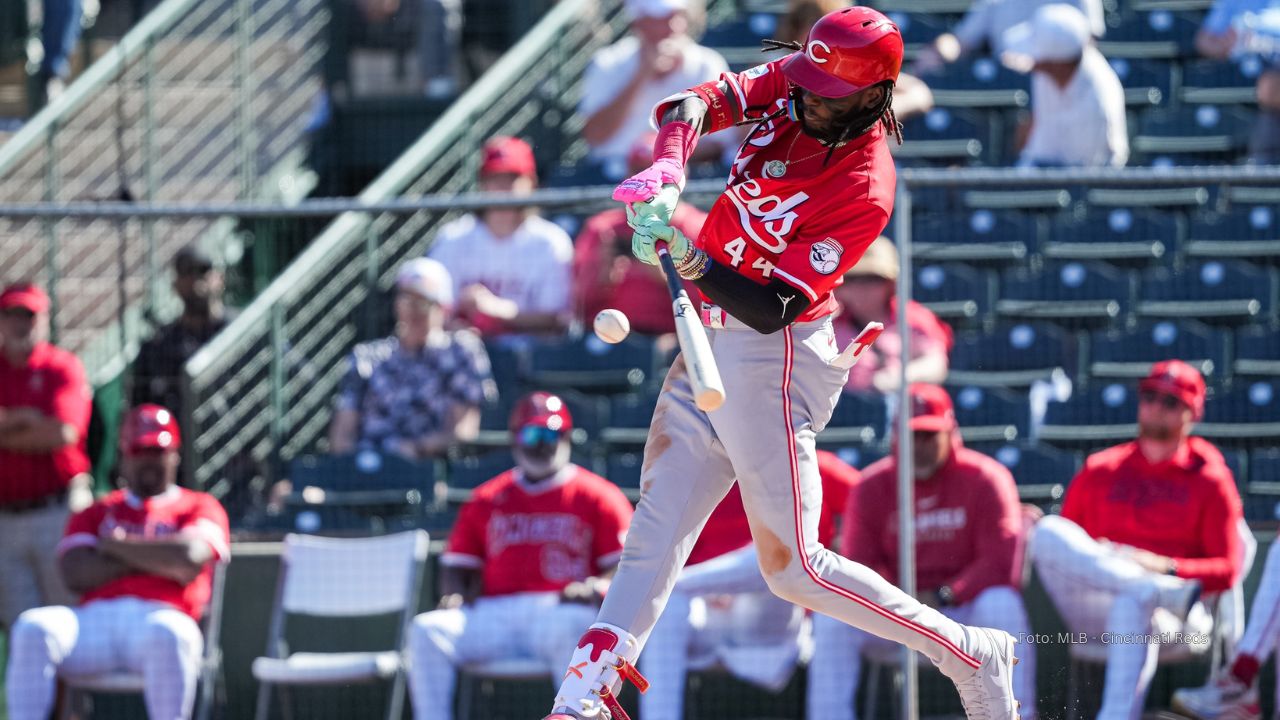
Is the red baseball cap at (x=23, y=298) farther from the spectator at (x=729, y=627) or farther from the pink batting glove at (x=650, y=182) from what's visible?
the pink batting glove at (x=650, y=182)

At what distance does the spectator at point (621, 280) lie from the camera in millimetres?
7996

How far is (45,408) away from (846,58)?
4479 millimetres

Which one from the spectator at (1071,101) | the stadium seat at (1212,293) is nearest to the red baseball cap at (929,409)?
the stadium seat at (1212,293)

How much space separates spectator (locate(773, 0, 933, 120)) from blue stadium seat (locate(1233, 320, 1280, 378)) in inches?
83.2

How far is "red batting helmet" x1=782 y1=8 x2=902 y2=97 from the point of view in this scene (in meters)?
4.20

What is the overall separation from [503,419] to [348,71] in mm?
4452

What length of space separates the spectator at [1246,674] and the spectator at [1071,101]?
3.02 meters

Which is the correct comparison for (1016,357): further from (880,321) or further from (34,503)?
(34,503)

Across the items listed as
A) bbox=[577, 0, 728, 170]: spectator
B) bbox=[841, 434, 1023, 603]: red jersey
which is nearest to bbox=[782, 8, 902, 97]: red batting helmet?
bbox=[841, 434, 1023, 603]: red jersey

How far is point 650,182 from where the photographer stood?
4.02 metres

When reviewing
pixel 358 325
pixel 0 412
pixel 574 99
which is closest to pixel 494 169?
pixel 358 325

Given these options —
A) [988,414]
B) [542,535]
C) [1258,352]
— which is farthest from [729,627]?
[1258,352]

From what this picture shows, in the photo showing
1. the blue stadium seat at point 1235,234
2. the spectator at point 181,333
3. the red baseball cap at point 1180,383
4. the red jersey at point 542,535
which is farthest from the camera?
the blue stadium seat at point 1235,234

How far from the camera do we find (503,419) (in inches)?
309
